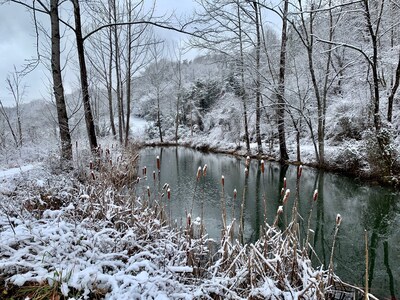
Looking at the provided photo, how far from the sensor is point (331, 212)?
6129 mm

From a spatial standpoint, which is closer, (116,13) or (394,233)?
(394,233)

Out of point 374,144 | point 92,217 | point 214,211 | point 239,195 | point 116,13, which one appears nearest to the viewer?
point 92,217

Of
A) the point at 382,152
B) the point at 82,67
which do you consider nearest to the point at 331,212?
the point at 382,152

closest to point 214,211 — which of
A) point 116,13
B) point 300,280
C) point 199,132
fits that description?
point 300,280

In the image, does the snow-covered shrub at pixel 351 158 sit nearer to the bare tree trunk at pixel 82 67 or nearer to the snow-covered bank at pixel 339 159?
the snow-covered bank at pixel 339 159

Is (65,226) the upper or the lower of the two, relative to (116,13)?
lower

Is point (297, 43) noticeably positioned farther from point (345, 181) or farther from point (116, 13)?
point (116, 13)

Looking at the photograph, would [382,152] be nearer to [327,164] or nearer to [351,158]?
[351,158]

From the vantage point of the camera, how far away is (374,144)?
28.0 ft

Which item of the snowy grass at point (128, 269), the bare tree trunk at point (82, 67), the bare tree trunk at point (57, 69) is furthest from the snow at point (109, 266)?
the bare tree trunk at point (82, 67)

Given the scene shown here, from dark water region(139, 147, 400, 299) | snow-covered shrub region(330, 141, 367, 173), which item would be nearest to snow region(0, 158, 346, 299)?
dark water region(139, 147, 400, 299)

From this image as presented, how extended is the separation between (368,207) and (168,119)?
28.2 meters

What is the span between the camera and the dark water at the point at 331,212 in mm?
3730

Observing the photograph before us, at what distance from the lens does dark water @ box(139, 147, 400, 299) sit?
3.73 m
